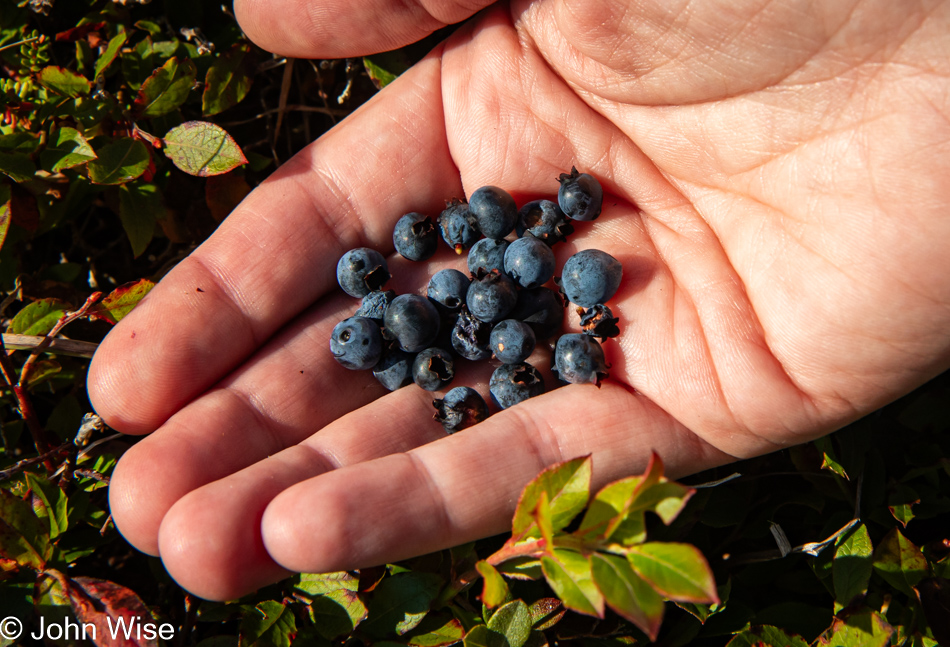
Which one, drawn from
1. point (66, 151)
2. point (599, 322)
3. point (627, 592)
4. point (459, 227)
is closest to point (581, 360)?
point (599, 322)

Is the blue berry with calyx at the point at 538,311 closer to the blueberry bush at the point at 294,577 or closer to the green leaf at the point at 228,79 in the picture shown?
the blueberry bush at the point at 294,577

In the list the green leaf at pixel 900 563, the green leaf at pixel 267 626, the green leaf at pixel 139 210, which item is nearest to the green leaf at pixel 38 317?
the green leaf at pixel 139 210

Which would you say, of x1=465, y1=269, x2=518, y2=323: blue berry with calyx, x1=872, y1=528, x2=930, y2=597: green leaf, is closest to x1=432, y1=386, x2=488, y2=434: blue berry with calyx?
x1=465, y1=269, x2=518, y2=323: blue berry with calyx

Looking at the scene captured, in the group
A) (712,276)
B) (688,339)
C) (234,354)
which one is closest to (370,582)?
(234,354)

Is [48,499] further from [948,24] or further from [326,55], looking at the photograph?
[948,24]

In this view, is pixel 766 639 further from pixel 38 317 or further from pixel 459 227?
pixel 38 317
